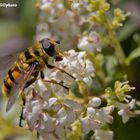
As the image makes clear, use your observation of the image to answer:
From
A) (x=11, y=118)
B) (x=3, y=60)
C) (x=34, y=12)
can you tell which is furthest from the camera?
(x=34, y=12)

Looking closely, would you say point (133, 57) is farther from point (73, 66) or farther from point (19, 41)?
point (19, 41)

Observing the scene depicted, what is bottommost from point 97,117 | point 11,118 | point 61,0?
point 11,118

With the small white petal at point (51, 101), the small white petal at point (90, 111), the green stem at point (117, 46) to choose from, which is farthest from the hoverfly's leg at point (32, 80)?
the green stem at point (117, 46)

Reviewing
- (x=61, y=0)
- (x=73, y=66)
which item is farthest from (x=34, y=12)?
(x=73, y=66)

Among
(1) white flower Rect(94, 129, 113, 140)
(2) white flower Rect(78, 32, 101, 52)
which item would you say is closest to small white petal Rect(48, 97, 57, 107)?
(1) white flower Rect(94, 129, 113, 140)

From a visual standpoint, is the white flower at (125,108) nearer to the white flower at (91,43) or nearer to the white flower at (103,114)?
the white flower at (103,114)

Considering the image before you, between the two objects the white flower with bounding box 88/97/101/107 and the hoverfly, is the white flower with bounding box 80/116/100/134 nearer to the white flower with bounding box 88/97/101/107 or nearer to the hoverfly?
the white flower with bounding box 88/97/101/107
